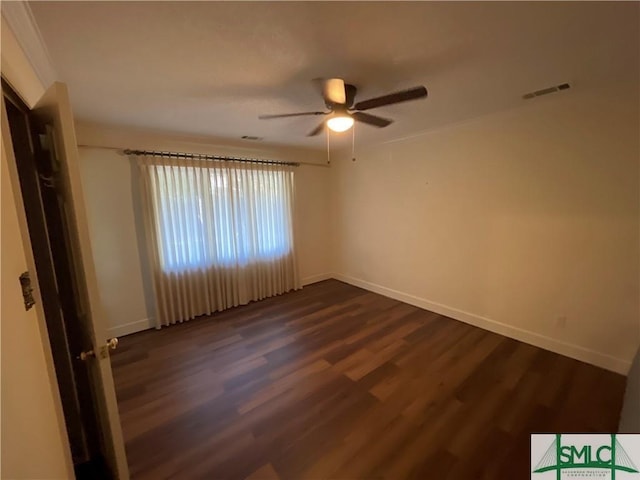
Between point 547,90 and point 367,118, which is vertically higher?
point 547,90

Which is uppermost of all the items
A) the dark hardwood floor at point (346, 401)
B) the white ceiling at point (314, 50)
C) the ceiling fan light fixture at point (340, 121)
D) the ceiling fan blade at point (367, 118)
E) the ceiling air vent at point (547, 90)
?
the white ceiling at point (314, 50)

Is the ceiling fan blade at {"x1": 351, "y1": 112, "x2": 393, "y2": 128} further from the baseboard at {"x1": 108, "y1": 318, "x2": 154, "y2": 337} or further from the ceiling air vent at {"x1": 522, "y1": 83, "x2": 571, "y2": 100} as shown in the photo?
the baseboard at {"x1": 108, "y1": 318, "x2": 154, "y2": 337}

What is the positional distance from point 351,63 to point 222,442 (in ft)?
8.25

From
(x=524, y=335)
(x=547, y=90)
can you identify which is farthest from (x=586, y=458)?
(x=547, y=90)

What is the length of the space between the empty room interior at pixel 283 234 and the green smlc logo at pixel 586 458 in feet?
0.05

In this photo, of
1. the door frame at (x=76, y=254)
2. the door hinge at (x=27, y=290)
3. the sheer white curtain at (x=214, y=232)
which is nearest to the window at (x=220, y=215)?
the sheer white curtain at (x=214, y=232)

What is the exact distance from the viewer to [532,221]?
2.65 m

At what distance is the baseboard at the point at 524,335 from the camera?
2.34 m

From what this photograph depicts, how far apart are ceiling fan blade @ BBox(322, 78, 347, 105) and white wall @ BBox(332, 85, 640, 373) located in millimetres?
1859

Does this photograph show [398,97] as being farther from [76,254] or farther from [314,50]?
[76,254]

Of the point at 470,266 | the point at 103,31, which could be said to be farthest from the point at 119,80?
the point at 470,266

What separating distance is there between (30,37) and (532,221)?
378 centimetres

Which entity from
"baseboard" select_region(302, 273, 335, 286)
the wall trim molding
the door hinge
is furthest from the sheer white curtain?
the door hinge

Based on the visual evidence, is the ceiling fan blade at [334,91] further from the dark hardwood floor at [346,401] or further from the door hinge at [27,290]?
the dark hardwood floor at [346,401]
